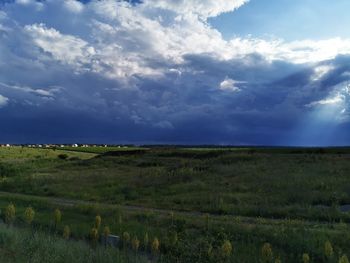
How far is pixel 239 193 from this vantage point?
27.1 metres

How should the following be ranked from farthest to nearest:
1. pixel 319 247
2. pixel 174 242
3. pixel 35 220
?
pixel 35 220, pixel 319 247, pixel 174 242

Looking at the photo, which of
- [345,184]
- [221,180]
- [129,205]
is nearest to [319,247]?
[129,205]

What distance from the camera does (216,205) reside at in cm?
2288

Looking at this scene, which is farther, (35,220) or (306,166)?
(306,166)

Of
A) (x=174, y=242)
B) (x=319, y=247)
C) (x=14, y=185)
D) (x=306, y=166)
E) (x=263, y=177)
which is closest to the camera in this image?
(x=174, y=242)

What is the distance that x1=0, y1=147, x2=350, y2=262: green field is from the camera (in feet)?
42.5

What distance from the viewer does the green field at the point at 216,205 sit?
12.9 metres

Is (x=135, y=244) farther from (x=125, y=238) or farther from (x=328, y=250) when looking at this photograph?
(x=328, y=250)

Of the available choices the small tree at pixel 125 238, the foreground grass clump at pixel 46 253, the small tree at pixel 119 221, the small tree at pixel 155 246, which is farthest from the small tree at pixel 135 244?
the small tree at pixel 119 221

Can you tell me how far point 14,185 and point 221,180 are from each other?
1556 centimetres

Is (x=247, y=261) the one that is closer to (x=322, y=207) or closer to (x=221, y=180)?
(x=322, y=207)

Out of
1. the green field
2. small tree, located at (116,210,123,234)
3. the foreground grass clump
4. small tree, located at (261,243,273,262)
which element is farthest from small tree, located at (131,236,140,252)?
small tree, located at (116,210,123,234)

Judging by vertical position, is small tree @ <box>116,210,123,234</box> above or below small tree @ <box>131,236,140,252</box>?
below

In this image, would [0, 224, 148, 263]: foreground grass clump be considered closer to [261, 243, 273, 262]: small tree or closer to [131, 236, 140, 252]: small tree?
[131, 236, 140, 252]: small tree
